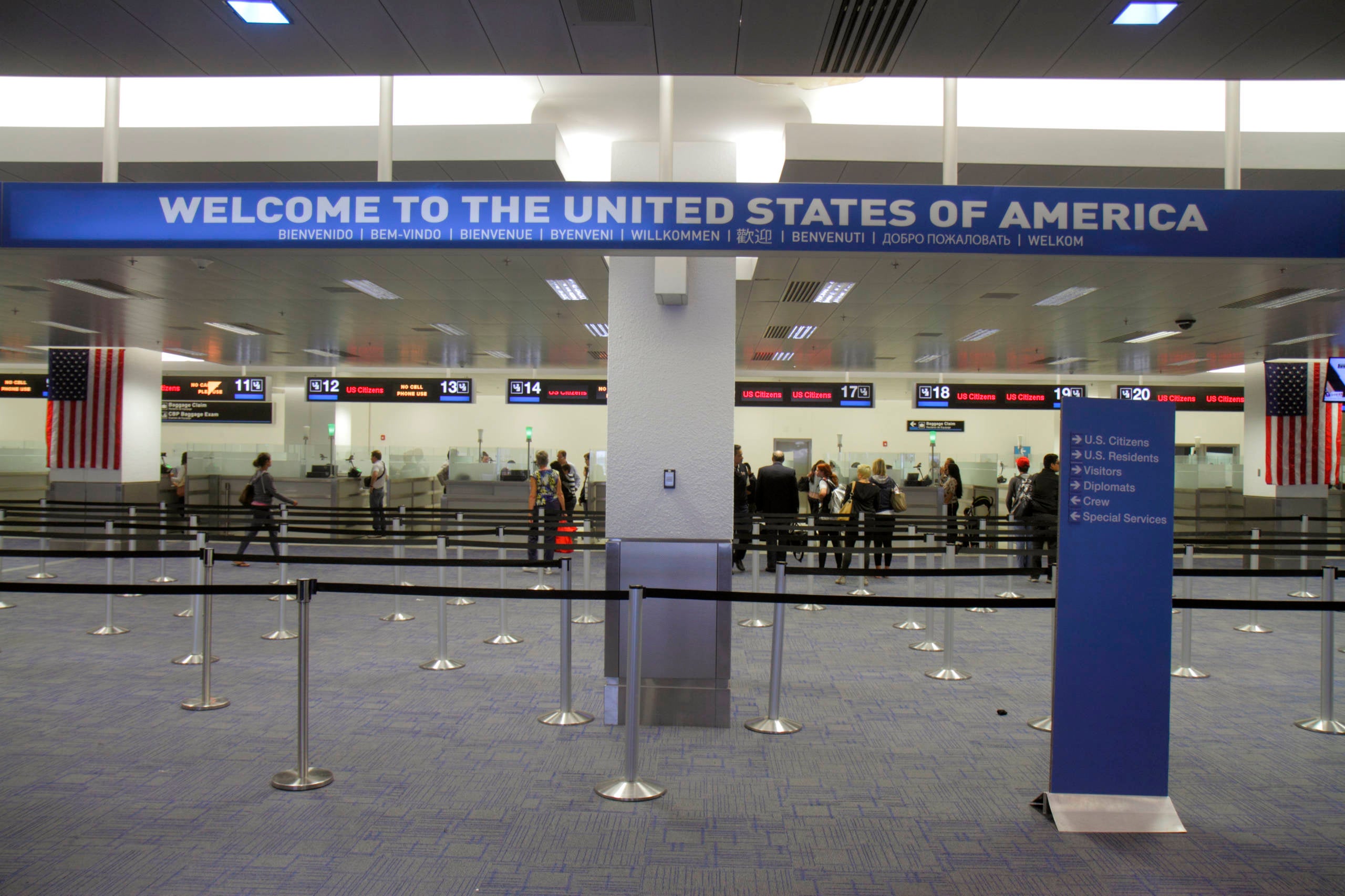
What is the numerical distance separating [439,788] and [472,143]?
4679 mm

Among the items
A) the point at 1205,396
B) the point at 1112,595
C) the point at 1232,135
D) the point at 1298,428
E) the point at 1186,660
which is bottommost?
the point at 1186,660

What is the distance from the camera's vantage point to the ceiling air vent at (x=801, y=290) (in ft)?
30.7

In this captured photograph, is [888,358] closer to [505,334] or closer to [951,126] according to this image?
[505,334]

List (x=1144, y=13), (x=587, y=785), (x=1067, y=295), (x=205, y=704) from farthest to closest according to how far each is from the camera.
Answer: (x=1067, y=295)
(x=205, y=704)
(x=587, y=785)
(x=1144, y=13)

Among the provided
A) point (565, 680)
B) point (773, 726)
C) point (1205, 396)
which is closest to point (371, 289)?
point (565, 680)

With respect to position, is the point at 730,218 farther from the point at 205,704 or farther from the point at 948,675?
the point at 205,704

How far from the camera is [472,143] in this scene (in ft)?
21.5

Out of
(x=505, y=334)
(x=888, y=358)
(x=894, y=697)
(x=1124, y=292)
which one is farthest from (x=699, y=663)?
(x=888, y=358)

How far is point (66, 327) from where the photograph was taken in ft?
39.9

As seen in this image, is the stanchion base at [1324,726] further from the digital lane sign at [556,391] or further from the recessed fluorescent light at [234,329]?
the recessed fluorescent light at [234,329]

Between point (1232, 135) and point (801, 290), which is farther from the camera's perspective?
point (801, 290)

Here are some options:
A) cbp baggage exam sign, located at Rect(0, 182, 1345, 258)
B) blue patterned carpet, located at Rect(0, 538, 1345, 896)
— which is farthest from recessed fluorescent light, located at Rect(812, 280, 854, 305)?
cbp baggage exam sign, located at Rect(0, 182, 1345, 258)

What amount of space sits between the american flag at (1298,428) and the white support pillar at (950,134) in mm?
12574

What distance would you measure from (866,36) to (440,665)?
509 cm
